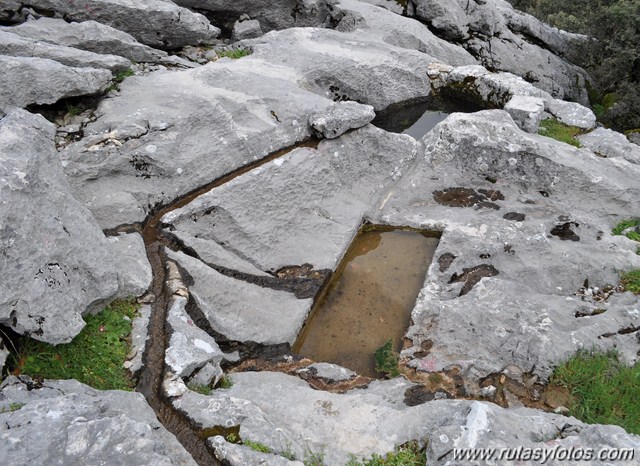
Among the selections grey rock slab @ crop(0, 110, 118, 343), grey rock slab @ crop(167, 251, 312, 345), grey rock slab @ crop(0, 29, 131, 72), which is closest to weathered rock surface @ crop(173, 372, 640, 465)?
grey rock slab @ crop(167, 251, 312, 345)

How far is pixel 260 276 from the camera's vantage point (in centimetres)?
1119

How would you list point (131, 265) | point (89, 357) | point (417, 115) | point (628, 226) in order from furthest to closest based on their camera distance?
point (417, 115), point (628, 226), point (131, 265), point (89, 357)

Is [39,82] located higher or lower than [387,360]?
higher

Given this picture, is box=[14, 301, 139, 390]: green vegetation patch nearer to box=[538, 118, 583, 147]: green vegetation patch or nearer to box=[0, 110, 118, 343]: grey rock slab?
box=[0, 110, 118, 343]: grey rock slab

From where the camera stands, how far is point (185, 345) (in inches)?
331

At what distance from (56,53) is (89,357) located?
8740mm

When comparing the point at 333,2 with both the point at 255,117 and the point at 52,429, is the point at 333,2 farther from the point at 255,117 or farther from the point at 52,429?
the point at 52,429

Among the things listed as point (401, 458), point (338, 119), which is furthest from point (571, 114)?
point (401, 458)

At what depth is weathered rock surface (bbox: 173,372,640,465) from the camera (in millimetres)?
6621

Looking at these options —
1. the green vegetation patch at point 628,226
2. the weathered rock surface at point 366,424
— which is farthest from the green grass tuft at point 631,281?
the weathered rock surface at point 366,424

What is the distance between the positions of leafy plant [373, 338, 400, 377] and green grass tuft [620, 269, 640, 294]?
525 centimetres

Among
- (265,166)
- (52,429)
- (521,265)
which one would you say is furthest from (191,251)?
(521,265)

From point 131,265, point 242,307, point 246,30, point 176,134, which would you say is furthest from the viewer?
point 246,30

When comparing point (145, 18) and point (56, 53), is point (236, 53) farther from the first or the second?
point (56, 53)
